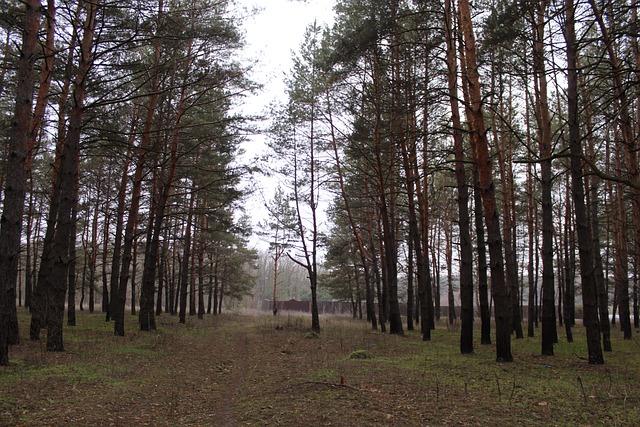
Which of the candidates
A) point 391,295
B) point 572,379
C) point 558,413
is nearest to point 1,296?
point 558,413

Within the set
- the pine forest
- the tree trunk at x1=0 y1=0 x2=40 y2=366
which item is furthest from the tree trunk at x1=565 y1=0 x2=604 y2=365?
the tree trunk at x1=0 y1=0 x2=40 y2=366

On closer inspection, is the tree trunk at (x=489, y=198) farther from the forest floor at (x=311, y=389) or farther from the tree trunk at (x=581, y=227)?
the tree trunk at (x=581, y=227)

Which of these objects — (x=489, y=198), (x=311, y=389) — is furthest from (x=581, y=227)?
(x=311, y=389)

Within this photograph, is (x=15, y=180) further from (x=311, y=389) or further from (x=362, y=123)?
(x=362, y=123)

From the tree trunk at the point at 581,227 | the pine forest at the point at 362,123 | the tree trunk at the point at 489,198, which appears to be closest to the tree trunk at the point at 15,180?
the pine forest at the point at 362,123

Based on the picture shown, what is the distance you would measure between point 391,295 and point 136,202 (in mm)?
10235

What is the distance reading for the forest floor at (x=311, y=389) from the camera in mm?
5137

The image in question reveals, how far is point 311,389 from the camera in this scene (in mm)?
6707

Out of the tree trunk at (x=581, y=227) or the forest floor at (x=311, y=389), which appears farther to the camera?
the tree trunk at (x=581, y=227)

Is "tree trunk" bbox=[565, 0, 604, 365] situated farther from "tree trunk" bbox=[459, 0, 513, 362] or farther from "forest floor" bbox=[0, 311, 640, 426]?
"tree trunk" bbox=[459, 0, 513, 362]

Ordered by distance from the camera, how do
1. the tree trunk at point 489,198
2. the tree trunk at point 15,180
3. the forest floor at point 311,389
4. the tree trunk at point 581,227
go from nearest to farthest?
the forest floor at point 311,389
the tree trunk at point 15,180
the tree trunk at point 581,227
the tree trunk at point 489,198

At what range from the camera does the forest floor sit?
514 centimetres

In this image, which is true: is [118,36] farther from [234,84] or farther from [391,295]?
[391,295]

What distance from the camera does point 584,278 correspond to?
8.75 metres
